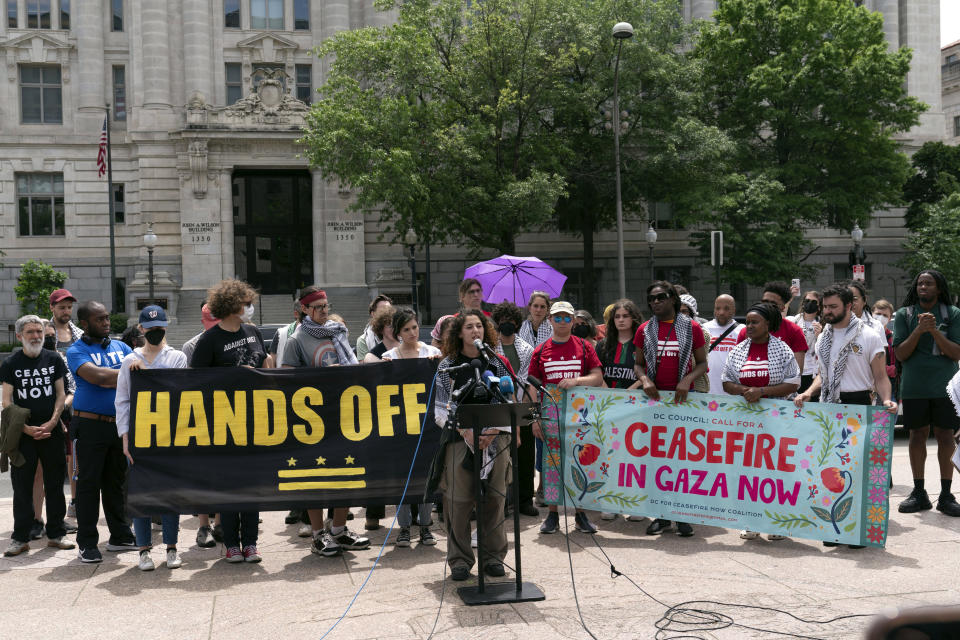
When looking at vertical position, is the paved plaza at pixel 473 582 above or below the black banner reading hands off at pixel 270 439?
below

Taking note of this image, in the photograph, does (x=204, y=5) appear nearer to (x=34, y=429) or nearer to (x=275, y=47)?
(x=275, y=47)

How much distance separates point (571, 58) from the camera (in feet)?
96.1

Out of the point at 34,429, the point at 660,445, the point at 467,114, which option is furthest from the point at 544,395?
the point at 467,114

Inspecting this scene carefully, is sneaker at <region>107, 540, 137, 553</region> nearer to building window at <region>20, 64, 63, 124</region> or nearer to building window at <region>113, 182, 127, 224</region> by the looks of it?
building window at <region>113, 182, 127, 224</region>

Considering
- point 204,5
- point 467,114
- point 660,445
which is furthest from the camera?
point 204,5

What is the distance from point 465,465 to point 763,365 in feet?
9.20

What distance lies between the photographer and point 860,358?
7582 mm

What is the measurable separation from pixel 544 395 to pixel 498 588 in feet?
7.43

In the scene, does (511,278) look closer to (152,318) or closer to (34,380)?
(152,318)

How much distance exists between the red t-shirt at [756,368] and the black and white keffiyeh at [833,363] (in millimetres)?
904

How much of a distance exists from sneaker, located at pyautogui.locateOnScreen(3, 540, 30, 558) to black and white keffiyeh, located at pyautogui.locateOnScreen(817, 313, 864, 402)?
23.8 ft

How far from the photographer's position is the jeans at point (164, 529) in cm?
669

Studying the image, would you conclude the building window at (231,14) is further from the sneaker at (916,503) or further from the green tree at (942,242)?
the sneaker at (916,503)

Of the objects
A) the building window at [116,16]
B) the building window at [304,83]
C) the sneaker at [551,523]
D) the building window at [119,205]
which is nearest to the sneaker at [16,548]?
the sneaker at [551,523]
